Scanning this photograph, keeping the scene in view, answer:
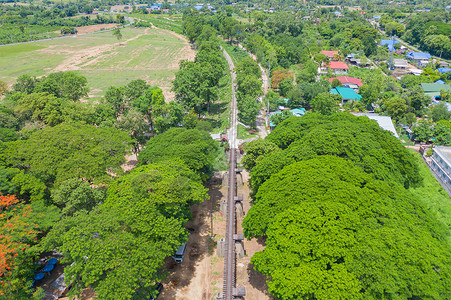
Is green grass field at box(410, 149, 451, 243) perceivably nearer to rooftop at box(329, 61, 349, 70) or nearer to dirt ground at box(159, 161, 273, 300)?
dirt ground at box(159, 161, 273, 300)

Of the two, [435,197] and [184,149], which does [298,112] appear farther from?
[184,149]

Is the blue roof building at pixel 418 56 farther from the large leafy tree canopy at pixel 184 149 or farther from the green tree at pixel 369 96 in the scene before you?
the large leafy tree canopy at pixel 184 149

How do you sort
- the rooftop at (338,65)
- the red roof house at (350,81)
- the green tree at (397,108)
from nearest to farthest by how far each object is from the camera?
the green tree at (397,108)
the red roof house at (350,81)
the rooftop at (338,65)

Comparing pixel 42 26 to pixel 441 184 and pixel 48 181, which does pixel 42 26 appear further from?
pixel 441 184

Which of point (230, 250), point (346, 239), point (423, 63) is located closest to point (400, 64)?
point (423, 63)

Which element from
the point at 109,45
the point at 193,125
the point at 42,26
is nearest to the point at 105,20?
the point at 42,26

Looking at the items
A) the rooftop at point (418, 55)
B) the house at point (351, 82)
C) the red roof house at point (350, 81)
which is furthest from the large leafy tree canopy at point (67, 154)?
the rooftop at point (418, 55)
